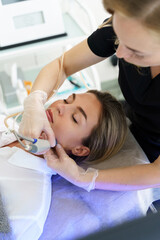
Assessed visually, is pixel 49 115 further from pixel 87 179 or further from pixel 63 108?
pixel 87 179

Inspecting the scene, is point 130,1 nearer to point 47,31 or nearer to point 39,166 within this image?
point 39,166

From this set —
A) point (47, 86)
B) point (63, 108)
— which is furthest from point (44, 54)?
point (63, 108)

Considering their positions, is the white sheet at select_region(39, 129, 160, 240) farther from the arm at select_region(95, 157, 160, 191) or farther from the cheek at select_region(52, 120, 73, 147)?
the cheek at select_region(52, 120, 73, 147)

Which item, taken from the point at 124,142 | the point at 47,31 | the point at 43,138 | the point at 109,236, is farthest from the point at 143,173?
the point at 47,31

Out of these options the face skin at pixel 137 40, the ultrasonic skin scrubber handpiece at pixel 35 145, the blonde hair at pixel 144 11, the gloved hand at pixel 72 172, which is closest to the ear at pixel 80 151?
the gloved hand at pixel 72 172

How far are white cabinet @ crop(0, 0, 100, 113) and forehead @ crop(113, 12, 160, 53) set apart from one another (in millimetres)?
1068

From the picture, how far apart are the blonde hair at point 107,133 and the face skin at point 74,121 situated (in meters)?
0.03

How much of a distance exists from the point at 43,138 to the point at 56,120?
13 centimetres

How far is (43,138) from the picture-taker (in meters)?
1.13

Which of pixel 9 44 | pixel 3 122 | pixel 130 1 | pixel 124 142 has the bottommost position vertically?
pixel 124 142

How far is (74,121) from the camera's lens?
123 cm

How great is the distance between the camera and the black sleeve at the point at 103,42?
3.83ft

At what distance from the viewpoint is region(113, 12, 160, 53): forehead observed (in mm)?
716

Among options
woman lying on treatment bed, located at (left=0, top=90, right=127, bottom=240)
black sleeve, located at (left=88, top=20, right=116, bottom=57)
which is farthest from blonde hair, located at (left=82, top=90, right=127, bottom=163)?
black sleeve, located at (left=88, top=20, right=116, bottom=57)
